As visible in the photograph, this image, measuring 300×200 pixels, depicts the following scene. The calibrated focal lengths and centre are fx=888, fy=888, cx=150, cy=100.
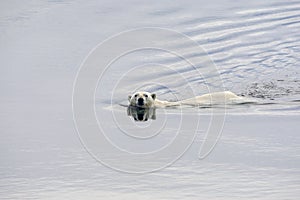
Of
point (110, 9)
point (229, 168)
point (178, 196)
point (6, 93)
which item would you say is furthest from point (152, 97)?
point (110, 9)

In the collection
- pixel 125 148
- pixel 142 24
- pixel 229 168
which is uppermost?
pixel 142 24

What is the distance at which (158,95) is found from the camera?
16547 millimetres

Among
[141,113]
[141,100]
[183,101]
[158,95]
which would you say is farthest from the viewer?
[158,95]

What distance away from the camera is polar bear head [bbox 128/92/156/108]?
1502 centimetres

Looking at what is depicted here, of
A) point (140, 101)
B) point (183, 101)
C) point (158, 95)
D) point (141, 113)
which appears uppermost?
point (158, 95)

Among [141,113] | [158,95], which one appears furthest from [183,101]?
[141,113]

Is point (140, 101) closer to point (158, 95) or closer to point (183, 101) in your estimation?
point (183, 101)

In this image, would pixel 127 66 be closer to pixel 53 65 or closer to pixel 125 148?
pixel 53 65

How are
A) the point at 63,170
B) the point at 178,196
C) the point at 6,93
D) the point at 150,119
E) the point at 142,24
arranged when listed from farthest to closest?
the point at 142,24 < the point at 6,93 < the point at 150,119 < the point at 63,170 < the point at 178,196

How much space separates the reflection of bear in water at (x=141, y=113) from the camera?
14.2m

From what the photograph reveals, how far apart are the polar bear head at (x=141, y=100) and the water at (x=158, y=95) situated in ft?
0.79

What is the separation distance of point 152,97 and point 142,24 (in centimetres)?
548

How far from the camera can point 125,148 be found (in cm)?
1192

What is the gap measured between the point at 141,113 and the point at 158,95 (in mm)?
1855
